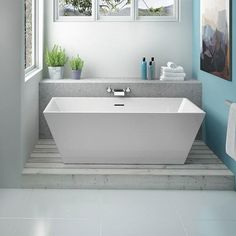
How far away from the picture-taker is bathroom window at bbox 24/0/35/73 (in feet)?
18.6

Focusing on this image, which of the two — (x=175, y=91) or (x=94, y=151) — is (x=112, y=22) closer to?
(x=175, y=91)

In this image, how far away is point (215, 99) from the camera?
5.38 metres

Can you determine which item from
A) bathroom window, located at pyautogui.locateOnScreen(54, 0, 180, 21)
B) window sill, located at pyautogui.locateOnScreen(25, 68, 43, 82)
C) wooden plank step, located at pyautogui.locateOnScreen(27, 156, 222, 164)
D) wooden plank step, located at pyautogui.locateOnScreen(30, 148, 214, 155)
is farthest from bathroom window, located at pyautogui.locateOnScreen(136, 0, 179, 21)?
wooden plank step, located at pyautogui.locateOnScreen(27, 156, 222, 164)

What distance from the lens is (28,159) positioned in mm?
5020

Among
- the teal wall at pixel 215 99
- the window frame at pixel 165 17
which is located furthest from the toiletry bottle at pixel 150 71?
the window frame at pixel 165 17

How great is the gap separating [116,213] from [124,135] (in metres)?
1.02

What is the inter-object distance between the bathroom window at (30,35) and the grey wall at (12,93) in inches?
42.9

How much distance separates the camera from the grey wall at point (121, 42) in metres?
6.48

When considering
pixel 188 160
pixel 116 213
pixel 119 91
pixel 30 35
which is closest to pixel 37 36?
pixel 30 35

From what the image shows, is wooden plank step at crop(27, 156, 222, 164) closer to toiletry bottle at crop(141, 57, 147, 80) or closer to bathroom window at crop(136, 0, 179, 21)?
toiletry bottle at crop(141, 57, 147, 80)

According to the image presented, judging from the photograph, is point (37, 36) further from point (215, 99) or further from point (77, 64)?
point (215, 99)

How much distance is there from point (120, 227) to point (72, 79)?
9.83 feet

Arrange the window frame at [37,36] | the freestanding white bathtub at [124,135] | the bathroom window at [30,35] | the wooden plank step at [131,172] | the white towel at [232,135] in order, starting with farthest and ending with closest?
the window frame at [37,36] < the bathroom window at [30,35] < the freestanding white bathtub at [124,135] < the wooden plank step at [131,172] < the white towel at [232,135]

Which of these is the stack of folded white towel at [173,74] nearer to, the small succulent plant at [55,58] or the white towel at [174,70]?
the white towel at [174,70]
